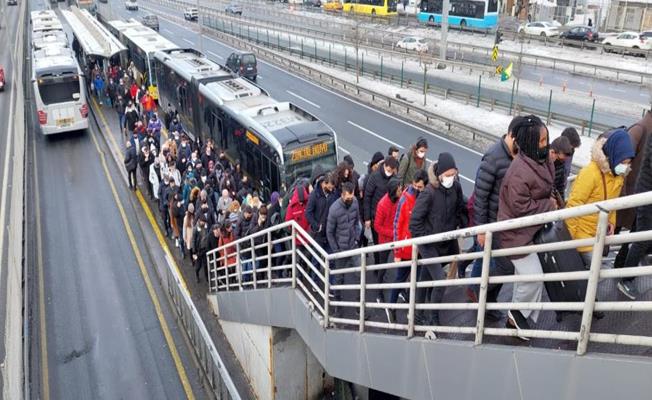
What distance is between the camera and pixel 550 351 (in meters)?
3.73

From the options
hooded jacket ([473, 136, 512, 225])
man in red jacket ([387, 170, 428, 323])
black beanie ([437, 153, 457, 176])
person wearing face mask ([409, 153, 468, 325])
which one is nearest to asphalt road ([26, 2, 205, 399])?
man in red jacket ([387, 170, 428, 323])

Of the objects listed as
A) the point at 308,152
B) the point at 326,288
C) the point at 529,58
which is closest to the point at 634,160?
the point at 326,288

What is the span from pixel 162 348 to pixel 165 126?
15.8 metres

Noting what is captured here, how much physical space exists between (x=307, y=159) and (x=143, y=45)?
1866cm

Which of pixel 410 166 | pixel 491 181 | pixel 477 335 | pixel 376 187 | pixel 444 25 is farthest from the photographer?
pixel 444 25

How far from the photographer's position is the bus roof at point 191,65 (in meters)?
19.7

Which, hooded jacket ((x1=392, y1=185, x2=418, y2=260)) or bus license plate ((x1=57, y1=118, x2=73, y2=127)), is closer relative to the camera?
hooded jacket ((x1=392, y1=185, x2=418, y2=260))

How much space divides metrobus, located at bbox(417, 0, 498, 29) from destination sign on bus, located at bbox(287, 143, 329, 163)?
4003 cm

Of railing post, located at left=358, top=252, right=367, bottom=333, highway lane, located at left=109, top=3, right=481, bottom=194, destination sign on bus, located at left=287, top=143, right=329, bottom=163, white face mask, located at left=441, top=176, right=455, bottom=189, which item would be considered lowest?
highway lane, located at left=109, top=3, right=481, bottom=194

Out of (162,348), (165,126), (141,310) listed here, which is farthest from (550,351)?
(165,126)

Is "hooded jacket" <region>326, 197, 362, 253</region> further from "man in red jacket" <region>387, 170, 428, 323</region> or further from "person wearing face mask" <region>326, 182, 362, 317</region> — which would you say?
"man in red jacket" <region>387, 170, 428, 323</region>

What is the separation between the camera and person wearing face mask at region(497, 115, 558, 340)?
14.4 ft

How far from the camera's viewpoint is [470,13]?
161ft

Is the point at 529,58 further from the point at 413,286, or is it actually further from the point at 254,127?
the point at 413,286
